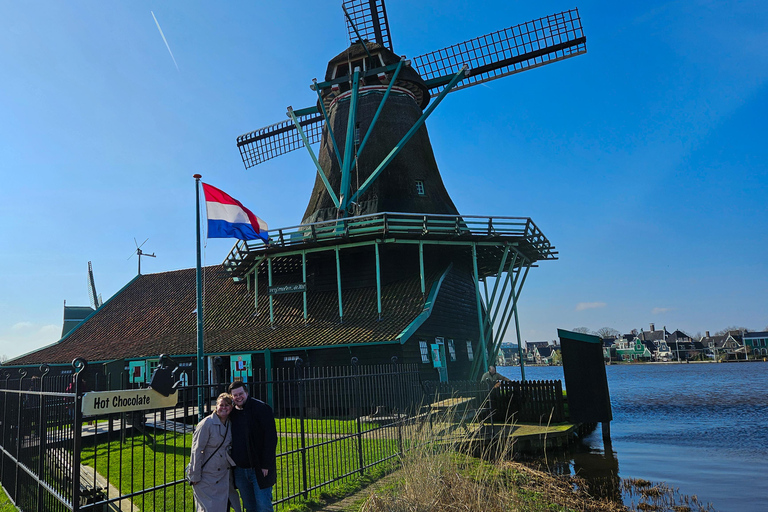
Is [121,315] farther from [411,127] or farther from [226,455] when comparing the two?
[226,455]

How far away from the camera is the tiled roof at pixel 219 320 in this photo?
66.4ft

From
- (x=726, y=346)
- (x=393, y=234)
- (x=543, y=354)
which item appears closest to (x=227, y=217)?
(x=393, y=234)

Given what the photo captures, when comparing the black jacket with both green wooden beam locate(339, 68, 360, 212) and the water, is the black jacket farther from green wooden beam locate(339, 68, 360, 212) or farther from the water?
green wooden beam locate(339, 68, 360, 212)

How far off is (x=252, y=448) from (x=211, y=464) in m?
0.51

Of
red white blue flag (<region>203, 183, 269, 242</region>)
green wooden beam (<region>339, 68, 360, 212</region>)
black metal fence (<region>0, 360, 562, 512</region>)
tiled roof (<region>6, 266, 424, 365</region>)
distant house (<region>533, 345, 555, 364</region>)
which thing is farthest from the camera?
distant house (<region>533, 345, 555, 364</region>)

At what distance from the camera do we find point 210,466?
564 cm

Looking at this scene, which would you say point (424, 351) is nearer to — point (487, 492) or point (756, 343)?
point (487, 492)

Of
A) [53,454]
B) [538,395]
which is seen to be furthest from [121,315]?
[53,454]

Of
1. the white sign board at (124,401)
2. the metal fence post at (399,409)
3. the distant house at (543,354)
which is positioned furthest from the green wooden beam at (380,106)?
the distant house at (543,354)

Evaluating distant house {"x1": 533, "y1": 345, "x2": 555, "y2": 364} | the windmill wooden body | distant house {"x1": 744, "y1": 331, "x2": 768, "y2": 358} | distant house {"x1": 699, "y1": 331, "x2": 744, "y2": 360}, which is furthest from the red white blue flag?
distant house {"x1": 533, "y1": 345, "x2": 555, "y2": 364}

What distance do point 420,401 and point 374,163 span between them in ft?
47.3

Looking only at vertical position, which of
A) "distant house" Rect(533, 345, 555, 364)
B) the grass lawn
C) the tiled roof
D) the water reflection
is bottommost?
"distant house" Rect(533, 345, 555, 364)

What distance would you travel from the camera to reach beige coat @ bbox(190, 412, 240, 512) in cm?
560

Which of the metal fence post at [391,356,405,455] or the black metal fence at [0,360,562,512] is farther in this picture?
the metal fence post at [391,356,405,455]
